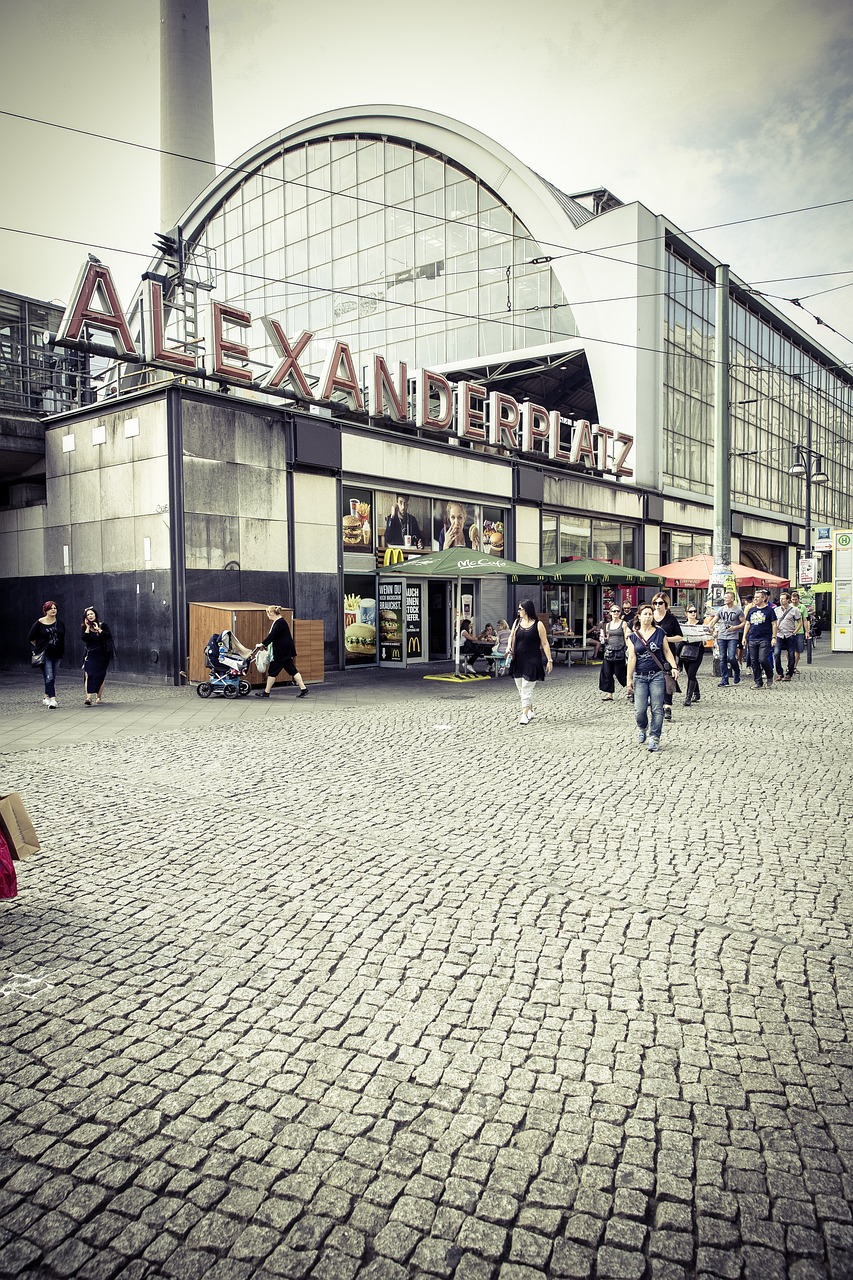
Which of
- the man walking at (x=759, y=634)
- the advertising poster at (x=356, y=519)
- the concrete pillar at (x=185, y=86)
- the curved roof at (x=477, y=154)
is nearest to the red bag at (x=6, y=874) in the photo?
the man walking at (x=759, y=634)

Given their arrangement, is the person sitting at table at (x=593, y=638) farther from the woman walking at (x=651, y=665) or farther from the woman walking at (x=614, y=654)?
the woman walking at (x=651, y=665)

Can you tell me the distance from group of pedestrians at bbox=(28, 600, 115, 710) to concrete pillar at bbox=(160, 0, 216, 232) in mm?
40976

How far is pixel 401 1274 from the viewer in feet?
6.71

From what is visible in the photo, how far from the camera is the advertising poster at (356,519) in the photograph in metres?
20.3

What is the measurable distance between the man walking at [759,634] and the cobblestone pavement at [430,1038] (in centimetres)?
976

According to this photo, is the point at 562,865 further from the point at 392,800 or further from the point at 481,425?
the point at 481,425

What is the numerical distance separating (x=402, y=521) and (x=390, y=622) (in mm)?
2941

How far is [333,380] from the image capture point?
65.2 ft

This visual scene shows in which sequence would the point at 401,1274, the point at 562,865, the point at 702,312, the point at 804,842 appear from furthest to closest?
Answer: the point at 702,312
the point at 804,842
the point at 562,865
the point at 401,1274

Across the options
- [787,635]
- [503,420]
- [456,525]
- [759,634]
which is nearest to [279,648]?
[759,634]

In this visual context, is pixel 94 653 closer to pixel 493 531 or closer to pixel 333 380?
pixel 333 380

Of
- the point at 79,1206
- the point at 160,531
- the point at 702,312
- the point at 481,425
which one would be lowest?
the point at 79,1206

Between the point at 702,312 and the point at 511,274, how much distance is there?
10261 millimetres

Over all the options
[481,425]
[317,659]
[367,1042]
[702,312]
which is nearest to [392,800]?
[367,1042]
